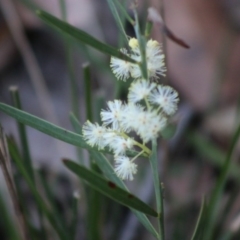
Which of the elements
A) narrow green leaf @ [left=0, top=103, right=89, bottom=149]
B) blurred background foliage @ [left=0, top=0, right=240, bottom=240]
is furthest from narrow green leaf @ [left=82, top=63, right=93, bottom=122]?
blurred background foliage @ [left=0, top=0, right=240, bottom=240]

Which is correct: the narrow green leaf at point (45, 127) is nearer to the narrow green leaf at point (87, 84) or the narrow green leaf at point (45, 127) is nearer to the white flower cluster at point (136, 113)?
the white flower cluster at point (136, 113)

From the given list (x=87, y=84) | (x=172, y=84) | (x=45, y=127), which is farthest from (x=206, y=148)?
(x=45, y=127)

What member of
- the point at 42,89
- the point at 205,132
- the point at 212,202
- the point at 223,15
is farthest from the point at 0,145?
the point at 223,15

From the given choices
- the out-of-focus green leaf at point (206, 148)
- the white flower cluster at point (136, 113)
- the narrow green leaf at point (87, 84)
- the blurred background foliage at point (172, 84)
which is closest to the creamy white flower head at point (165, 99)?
the white flower cluster at point (136, 113)

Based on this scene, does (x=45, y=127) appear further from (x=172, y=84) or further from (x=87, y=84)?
(x=172, y=84)

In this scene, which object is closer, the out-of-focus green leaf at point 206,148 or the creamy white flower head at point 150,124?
the creamy white flower head at point 150,124

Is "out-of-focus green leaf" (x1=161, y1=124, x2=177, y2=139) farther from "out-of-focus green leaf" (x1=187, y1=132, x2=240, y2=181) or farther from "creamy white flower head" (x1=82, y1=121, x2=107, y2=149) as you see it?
"out-of-focus green leaf" (x1=187, y1=132, x2=240, y2=181)

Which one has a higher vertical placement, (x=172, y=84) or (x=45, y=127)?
(x=172, y=84)

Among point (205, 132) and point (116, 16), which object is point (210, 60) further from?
point (116, 16)
